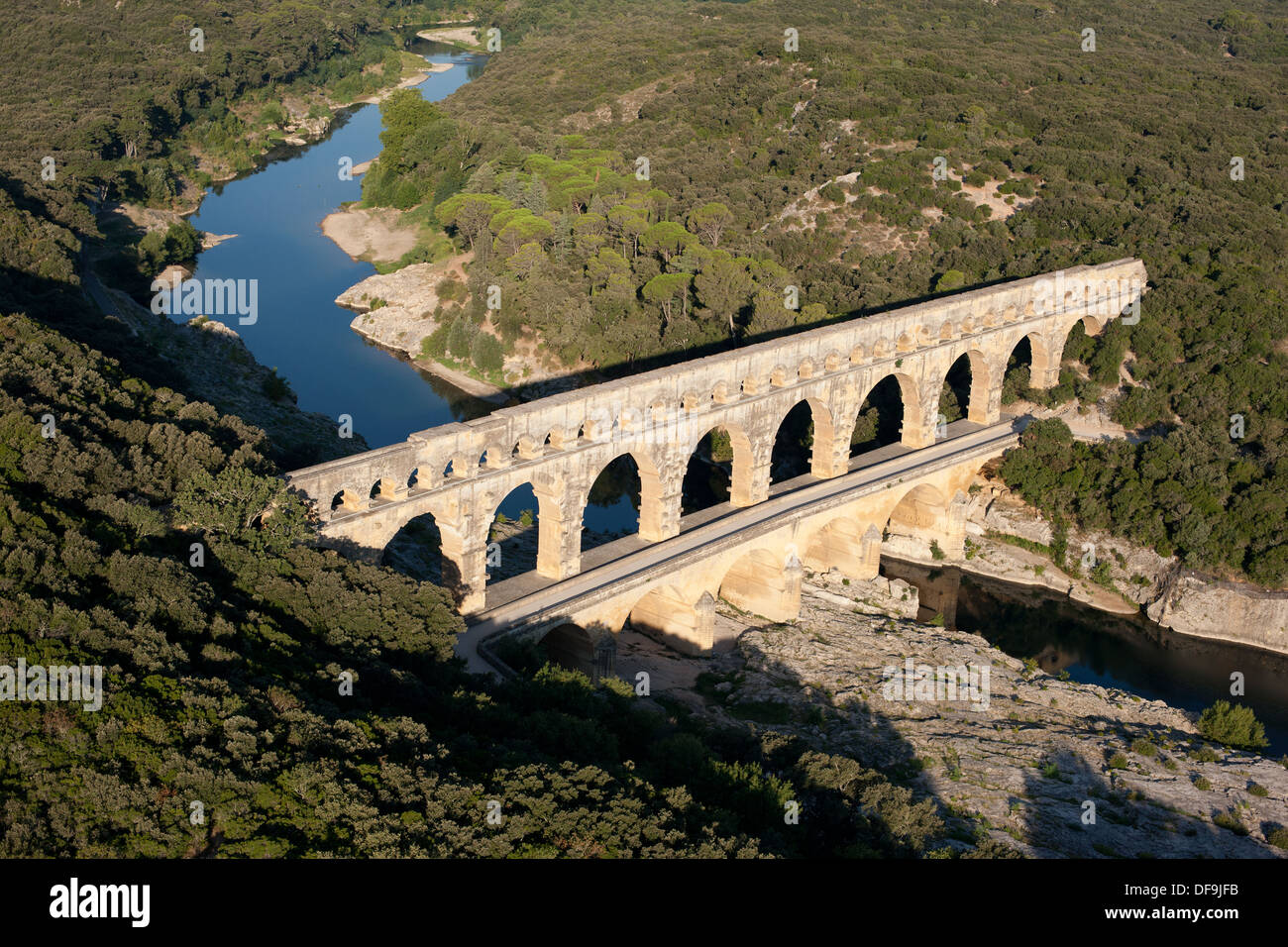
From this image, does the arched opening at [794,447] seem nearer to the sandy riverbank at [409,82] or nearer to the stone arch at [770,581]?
the stone arch at [770,581]

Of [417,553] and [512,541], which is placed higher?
[417,553]

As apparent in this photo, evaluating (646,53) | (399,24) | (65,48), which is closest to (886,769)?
(646,53)

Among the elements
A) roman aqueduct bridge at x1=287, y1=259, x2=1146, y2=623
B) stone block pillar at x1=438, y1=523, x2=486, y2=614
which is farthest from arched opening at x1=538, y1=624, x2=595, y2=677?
stone block pillar at x1=438, y1=523, x2=486, y2=614

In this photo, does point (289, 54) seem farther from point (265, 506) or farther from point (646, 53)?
point (265, 506)

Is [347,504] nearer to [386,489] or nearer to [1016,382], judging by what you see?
[386,489]

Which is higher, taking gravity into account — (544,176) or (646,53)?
(646,53)

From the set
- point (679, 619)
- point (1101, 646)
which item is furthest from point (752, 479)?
point (1101, 646)
